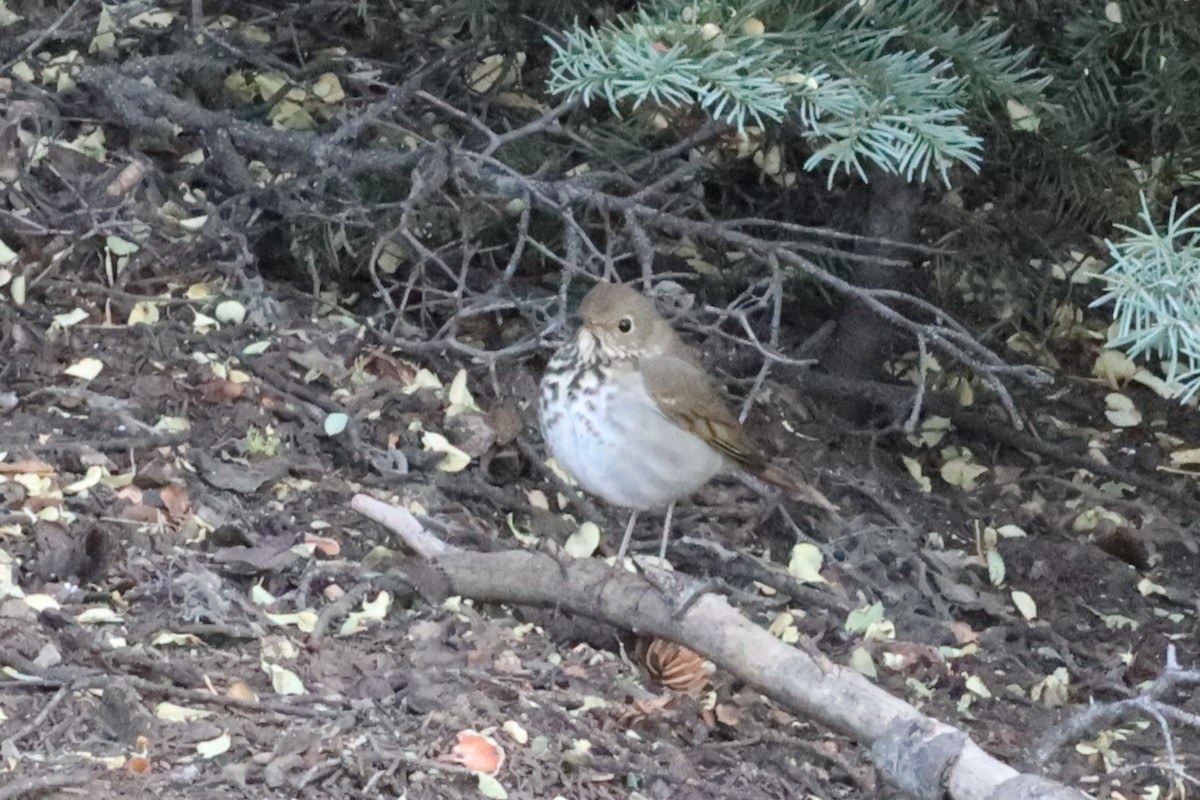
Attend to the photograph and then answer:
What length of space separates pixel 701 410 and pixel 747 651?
0.53m

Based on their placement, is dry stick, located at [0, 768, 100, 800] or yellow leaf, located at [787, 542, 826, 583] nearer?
dry stick, located at [0, 768, 100, 800]

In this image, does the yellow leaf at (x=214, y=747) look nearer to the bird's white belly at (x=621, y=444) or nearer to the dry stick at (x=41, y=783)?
the dry stick at (x=41, y=783)

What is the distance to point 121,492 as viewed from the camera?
88.2 inches

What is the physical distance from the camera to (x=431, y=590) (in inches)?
83.3

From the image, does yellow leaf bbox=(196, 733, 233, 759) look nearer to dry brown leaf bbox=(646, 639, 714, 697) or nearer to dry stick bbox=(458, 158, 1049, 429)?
dry brown leaf bbox=(646, 639, 714, 697)

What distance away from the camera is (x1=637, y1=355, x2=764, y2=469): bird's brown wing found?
2340 millimetres

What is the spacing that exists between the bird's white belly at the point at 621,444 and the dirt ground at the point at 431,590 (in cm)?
22

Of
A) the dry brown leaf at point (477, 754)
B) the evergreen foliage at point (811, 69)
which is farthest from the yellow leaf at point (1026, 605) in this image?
the dry brown leaf at point (477, 754)

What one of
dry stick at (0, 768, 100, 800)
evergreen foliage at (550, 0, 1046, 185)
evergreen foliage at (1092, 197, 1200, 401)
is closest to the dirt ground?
dry stick at (0, 768, 100, 800)

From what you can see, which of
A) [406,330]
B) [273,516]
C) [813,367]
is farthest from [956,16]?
[273,516]

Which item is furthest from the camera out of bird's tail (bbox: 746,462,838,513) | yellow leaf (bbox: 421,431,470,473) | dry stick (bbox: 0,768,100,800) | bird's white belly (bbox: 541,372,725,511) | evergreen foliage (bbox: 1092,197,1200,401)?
yellow leaf (bbox: 421,431,470,473)

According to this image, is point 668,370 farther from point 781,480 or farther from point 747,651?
point 747,651

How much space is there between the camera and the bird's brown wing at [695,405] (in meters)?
2.34

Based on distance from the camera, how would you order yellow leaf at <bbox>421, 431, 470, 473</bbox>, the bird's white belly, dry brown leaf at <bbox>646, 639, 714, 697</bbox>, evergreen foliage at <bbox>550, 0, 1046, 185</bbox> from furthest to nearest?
yellow leaf at <bbox>421, 431, 470, 473</bbox> → the bird's white belly → dry brown leaf at <bbox>646, 639, 714, 697</bbox> → evergreen foliage at <bbox>550, 0, 1046, 185</bbox>
